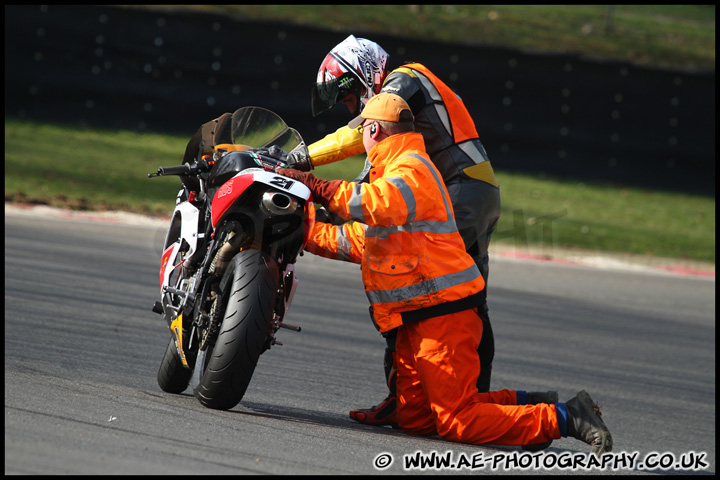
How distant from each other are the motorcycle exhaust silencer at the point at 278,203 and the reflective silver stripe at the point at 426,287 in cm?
55

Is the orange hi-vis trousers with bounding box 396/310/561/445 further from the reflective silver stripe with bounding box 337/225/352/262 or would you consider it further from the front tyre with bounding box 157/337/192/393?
the front tyre with bounding box 157/337/192/393

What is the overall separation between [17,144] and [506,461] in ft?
41.8

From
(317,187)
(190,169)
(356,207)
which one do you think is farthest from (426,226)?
(190,169)

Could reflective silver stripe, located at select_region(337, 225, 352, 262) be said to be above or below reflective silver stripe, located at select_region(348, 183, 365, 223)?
below

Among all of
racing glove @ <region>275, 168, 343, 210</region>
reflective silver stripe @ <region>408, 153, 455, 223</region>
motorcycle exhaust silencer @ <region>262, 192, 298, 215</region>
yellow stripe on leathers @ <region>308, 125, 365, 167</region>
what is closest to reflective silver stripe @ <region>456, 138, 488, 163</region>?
yellow stripe on leathers @ <region>308, 125, 365, 167</region>

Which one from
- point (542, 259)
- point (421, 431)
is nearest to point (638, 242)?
point (542, 259)

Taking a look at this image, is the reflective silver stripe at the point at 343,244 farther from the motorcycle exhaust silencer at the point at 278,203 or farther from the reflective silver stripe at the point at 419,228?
the motorcycle exhaust silencer at the point at 278,203

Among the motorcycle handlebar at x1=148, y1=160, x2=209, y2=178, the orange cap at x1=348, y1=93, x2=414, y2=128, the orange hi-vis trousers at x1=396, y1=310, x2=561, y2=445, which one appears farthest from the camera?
the motorcycle handlebar at x1=148, y1=160, x2=209, y2=178

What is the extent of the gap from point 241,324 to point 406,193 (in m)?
0.84

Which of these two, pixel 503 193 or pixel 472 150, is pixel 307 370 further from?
pixel 503 193

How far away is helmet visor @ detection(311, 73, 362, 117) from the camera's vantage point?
489 cm

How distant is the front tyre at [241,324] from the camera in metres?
3.76

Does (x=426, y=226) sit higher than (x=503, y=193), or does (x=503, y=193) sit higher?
(x=426, y=226)

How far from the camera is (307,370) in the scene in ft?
18.5
